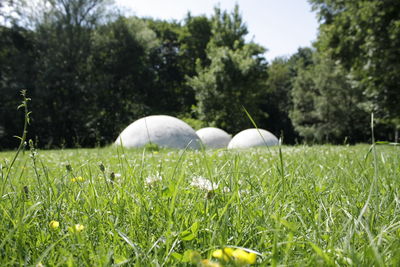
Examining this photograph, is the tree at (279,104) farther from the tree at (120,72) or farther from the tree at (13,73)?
the tree at (13,73)

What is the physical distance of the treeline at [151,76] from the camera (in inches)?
606

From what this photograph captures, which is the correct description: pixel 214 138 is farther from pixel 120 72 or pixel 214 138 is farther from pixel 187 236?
pixel 187 236

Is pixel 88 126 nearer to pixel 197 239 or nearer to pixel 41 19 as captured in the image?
pixel 41 19

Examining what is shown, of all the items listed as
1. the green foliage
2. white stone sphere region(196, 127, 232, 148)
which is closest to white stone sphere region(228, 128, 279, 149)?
white stone sphere region(196, 127, 232, 148)

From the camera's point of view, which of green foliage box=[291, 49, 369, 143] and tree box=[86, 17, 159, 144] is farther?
green foliage box=[291, 49, 369, 143]

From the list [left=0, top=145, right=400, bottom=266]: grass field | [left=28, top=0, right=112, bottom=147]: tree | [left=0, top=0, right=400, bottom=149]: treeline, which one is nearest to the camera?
[left=0, top=145, right=400, bottom=266]: grass field

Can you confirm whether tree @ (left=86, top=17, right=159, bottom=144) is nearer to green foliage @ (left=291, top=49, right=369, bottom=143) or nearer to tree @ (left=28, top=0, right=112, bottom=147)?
tree @ (left=28, top=0, right=112, bottom=147)

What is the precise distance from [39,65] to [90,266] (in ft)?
86.0

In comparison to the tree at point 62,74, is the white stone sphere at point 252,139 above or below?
below

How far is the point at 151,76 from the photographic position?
31531 mm

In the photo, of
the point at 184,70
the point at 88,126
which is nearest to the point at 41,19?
the point at 88,126

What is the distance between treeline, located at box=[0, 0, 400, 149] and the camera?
1538 centimetres

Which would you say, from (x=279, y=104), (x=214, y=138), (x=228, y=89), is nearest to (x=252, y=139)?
(x=214, y=138)

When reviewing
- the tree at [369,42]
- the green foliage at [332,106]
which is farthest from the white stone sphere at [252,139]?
the green foliage at [332,106]
